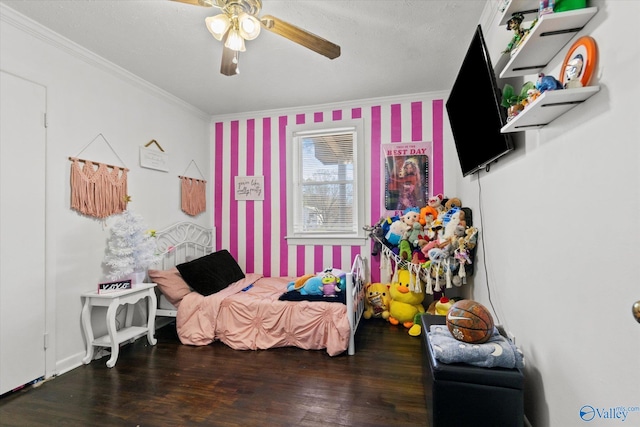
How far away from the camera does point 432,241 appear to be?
2744 millimetres

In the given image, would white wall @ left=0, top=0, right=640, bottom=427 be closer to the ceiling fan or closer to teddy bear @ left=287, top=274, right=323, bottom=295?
the ceiling fan

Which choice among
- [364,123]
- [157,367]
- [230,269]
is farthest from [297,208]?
[157,367]

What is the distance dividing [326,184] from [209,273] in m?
1.72

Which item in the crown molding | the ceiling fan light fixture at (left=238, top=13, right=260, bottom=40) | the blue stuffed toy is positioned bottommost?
the blue stuffed toy

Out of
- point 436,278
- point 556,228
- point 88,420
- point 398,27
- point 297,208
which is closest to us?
point 556,228

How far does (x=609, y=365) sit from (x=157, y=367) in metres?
2.68

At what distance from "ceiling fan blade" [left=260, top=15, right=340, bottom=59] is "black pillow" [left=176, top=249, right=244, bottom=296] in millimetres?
2326

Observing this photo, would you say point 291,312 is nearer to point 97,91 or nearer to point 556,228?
point 556,228

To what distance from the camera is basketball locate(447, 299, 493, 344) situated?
1.46 m

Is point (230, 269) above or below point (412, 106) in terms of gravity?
below

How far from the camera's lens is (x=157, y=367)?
2.29m

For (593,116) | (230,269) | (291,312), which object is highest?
(593,116)

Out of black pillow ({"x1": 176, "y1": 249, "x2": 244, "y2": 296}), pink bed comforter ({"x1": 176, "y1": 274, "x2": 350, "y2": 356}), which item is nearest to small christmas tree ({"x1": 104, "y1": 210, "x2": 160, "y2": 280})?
black pillow ({"x1": 176, "y1": 249, "x2": 244, "y2": 296})

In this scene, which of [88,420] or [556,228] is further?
[88,420]
